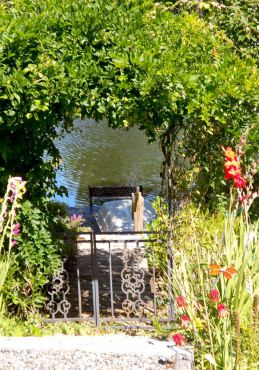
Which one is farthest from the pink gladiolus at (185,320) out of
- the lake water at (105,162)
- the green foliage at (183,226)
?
the lake water at (105,162)

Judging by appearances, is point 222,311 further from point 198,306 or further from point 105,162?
point 105,162

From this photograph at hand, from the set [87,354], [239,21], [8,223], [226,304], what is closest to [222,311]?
[226,304]

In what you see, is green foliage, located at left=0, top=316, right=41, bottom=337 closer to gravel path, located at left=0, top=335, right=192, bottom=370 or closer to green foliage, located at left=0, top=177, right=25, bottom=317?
green foliage, located at left=0, top=177, right=25, bottom=317

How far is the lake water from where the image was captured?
47.4ft

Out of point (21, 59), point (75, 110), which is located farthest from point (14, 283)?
point (21, 59)

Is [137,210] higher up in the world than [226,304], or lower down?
higher up

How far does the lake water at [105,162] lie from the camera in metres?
14.4

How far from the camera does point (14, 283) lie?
4.88m

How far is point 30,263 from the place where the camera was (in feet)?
16.1

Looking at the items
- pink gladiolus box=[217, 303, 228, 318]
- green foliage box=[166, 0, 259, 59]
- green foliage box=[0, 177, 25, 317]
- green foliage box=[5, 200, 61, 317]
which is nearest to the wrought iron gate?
green foliage box=[5, 200, 61, 317]

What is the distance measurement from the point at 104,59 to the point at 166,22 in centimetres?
103

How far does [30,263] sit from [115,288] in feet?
5.39

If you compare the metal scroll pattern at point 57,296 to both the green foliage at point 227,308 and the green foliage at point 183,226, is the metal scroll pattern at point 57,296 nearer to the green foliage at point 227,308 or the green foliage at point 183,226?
the green foliage at point 183,226

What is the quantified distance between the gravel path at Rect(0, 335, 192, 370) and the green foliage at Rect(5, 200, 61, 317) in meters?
1.13
